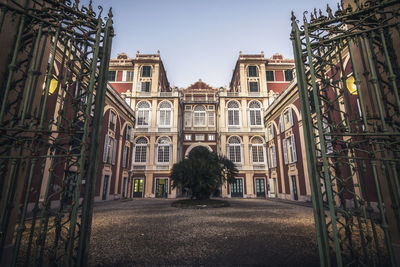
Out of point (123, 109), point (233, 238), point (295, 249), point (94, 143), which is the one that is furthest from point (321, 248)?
point (123, 109)

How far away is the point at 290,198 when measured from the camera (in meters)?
18.7

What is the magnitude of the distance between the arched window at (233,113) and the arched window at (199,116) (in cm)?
410

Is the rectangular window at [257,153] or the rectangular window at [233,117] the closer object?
the rectangular window at [257,153]

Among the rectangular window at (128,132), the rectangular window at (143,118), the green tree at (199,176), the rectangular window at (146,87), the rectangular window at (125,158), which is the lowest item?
the green tree at (199,176)

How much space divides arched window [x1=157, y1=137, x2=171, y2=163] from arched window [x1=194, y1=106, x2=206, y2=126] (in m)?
5.75

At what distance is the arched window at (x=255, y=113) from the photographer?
25938 millimetres

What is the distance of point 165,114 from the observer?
1021 inches

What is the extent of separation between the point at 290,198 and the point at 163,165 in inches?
576

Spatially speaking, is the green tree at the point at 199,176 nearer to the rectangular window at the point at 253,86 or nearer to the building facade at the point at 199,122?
the building facade at the point at 199,122

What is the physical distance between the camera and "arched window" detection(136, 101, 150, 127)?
25391 millimetres

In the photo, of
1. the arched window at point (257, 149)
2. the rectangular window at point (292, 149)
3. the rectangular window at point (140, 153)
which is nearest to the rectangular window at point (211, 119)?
the arched window at point (257, 149)

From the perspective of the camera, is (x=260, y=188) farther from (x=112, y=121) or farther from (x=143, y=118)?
(x=112, y=121)

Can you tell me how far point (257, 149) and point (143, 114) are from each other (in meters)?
15.8

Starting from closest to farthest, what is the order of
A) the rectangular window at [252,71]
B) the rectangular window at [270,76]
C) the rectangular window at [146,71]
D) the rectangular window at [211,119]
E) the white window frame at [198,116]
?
the rectangular window at [146,71] → the rectangular window at [252,71] → the rectangular window at [211,119] → the white window frame at [198,116] → the rectangular window at [270,76]
